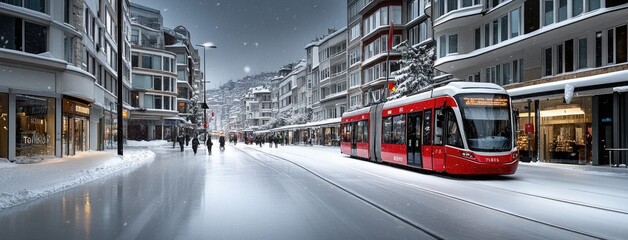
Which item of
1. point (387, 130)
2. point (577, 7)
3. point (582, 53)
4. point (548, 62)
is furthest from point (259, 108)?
point (577, 7)

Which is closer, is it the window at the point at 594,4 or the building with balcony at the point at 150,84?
the window at the point at 594,4

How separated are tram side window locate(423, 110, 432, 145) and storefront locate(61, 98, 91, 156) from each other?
66.2ft

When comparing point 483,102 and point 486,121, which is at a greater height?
point 483,102

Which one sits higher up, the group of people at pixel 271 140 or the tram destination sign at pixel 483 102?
the tram destination sign at pixel 483 102

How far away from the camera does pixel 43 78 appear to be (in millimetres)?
26312

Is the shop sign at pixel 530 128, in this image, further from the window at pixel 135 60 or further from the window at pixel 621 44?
the window at pixel 135 60

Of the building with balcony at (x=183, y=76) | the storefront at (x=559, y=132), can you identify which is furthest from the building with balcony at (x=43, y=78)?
the building with balcony at (x=183, y=76)

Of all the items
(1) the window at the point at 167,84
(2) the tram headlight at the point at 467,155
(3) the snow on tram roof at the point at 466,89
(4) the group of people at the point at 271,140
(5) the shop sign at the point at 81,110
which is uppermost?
(1) the window at the point at 167,84

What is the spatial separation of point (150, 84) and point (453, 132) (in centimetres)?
7157

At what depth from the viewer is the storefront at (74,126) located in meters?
30.1

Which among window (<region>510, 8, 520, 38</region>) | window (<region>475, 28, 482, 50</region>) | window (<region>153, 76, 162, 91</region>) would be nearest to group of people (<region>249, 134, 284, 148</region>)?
window (<region>153, 76, 162, 91</region>)

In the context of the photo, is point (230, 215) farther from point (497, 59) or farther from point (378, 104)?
point (497, 59)

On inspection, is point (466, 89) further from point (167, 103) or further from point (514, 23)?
point (167, 103)

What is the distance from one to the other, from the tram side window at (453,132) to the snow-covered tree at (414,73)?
22.2m
